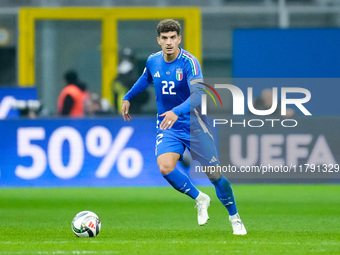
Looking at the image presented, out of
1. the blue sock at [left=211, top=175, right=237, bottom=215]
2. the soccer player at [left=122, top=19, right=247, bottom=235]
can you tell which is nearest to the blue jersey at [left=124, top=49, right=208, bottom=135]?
the soccer player at [left=122, top=19, right=247, bottom=235]

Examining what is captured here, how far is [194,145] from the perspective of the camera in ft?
30.6

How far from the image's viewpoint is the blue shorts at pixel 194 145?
9219 mm

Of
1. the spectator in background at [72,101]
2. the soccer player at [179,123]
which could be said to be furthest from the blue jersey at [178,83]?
the spectator in background at [72,101]

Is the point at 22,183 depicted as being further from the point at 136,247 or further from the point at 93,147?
the point at 136,247

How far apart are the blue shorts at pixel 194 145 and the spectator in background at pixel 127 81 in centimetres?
917

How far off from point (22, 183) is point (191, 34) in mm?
6690

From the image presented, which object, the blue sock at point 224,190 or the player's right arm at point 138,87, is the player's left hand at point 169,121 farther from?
the player's right arm at point 138,87

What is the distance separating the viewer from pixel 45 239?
9070mm

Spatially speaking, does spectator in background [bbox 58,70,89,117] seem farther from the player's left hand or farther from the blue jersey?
the player's left hand

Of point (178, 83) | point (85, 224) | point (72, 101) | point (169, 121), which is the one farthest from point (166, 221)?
point (72, 101)

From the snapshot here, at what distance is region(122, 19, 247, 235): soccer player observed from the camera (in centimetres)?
913

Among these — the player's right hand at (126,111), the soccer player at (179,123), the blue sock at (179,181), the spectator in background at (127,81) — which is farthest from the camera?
the spectator in background at (127,81)

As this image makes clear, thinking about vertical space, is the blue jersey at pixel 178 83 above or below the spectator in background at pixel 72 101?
above

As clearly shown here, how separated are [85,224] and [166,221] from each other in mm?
2054
